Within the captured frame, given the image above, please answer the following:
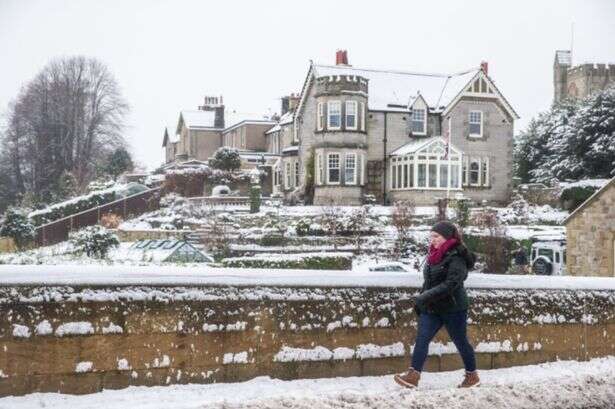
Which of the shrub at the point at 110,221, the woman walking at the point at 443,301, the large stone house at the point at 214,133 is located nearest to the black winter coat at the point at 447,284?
the woman walking at the point at 443,301

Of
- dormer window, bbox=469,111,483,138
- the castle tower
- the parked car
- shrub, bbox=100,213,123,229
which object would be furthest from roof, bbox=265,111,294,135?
the castle tower

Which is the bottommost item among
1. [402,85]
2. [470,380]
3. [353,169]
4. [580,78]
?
[470,380]

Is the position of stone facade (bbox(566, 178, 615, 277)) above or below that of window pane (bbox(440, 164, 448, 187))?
below

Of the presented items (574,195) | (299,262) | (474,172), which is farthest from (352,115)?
(299,262)

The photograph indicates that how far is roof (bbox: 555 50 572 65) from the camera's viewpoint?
95.5 m

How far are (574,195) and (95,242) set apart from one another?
2507 centimetres

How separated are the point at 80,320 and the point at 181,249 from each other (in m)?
→ 20.3

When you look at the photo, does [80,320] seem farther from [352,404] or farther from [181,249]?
[181,249]

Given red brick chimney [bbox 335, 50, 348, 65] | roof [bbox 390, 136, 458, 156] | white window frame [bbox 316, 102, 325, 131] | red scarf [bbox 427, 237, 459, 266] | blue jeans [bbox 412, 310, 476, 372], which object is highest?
red brick chimney [bbox 335, 50, 348, 65]

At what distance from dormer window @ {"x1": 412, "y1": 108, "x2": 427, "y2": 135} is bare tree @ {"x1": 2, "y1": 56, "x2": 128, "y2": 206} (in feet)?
91.2

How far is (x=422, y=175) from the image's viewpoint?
143 ft

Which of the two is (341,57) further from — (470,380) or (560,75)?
(560,75)

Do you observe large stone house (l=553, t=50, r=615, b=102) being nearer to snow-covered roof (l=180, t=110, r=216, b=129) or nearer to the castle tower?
the castle tower

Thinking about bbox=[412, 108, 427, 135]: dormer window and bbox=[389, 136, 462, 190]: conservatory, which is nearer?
bbox=[389, 136, 462, 190]: conservatory
